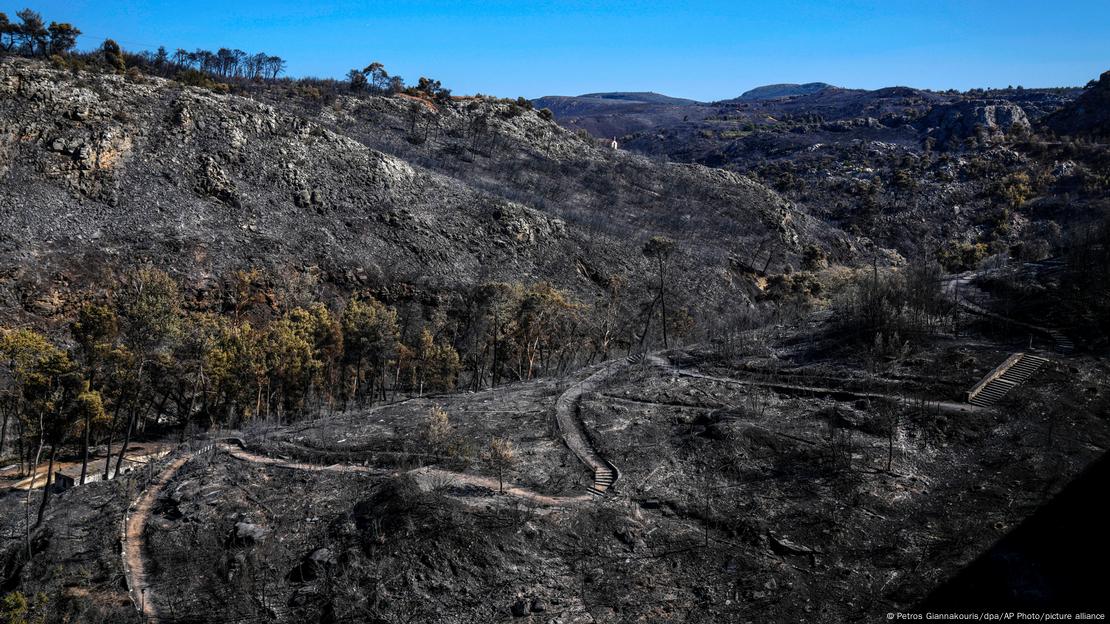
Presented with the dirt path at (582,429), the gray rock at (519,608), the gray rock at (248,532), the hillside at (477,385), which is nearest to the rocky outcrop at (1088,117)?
the hillside at (477,385)

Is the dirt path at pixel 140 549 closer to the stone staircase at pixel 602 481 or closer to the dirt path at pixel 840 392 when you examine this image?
the stone staircase at pixel 602 481

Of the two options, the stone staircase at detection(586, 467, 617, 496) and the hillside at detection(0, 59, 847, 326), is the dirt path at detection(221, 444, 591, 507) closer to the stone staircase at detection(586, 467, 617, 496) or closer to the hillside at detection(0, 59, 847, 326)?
the stone staircase at detection(586, 467, 617, 496)

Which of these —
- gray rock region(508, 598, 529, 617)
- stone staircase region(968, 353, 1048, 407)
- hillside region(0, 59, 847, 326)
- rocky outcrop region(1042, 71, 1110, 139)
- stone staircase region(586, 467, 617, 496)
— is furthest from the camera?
rocky outcrop region(1042, 71, 1110, 139)

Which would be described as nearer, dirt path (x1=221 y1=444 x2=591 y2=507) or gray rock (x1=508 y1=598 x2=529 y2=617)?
gray rock (x1=508 y1=598 x2=529 y2=617)

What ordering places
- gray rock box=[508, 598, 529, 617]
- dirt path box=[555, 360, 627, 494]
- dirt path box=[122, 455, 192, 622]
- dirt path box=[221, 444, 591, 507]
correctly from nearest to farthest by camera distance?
gray rock box=[508, 598, 529, 617], dirt path box=[122, 455, 192, 622], dirt path box=[221, 444, 591, 507], dirt path box=[555, 360, 627, 494]

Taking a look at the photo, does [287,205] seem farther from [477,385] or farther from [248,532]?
[248,532]

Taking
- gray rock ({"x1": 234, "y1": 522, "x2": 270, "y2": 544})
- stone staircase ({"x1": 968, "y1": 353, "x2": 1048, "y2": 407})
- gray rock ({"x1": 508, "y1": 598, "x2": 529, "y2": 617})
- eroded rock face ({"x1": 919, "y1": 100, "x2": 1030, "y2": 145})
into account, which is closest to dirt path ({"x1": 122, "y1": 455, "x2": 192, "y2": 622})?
gray rock ({"x1": 234, "y1": 522, "x2": 270, "y2": 544})

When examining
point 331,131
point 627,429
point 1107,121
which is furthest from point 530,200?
point 1107,121
